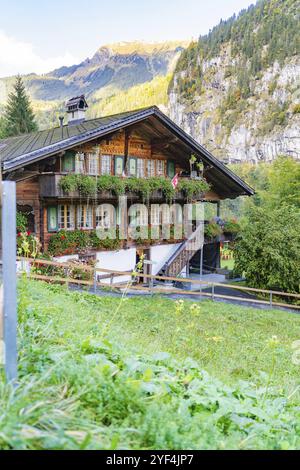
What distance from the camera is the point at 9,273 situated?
2615 mm

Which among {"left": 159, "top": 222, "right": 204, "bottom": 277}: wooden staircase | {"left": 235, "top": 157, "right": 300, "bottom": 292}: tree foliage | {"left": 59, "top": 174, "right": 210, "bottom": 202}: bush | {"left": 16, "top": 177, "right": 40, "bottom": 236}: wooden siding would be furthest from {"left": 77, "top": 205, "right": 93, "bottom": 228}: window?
{"left": 235, "top": 157, "right": 300, "bottom": 292}: tree foliage

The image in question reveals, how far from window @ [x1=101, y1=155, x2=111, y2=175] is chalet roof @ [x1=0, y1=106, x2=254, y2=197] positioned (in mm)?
1244

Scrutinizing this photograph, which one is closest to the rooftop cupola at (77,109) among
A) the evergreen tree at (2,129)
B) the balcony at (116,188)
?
the balcony at (116,188)

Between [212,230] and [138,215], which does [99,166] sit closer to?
[138,215]

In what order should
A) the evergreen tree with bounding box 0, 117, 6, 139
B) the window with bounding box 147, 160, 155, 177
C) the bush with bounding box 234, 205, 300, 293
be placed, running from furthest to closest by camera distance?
1. the evergreen tree with bounding box 0, 117, 6, 139
2. the window with bounding box 147, 160, 155, 177
3. the bush with bounding box 234, 205, 300, 293

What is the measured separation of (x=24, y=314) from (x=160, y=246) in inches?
605

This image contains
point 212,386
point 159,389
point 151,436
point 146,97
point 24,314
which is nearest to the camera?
point 151,436

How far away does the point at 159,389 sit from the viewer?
319cm

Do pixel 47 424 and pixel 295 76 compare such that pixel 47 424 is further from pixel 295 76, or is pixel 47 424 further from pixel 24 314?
pixel 295 76

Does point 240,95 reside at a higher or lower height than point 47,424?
higher

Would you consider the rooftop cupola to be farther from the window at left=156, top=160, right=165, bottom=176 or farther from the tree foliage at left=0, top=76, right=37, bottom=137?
the tree foliage at left=0, top=76, right=37, bottom=137

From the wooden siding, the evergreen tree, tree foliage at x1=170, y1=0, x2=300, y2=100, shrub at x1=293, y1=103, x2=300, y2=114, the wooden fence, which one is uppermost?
tree foliage at x1=170, y1=0, x2=300, y2=100

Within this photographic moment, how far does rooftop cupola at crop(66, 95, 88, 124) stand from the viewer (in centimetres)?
2023

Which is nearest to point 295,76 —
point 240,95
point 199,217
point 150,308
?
point 240,95
